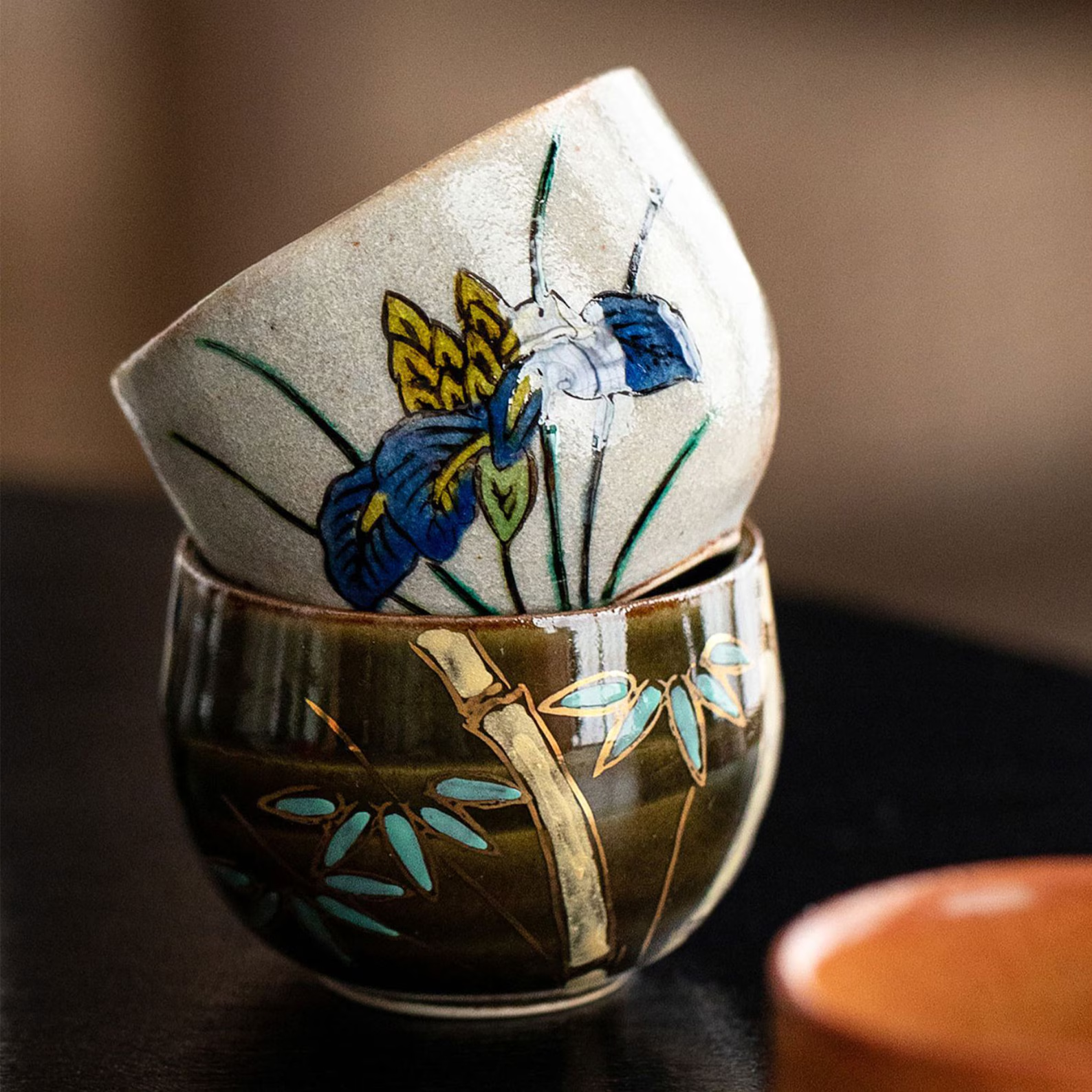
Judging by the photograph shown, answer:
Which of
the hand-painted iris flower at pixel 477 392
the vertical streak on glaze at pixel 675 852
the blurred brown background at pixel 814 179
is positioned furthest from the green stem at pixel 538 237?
the blurred brown background at pixel 814 179

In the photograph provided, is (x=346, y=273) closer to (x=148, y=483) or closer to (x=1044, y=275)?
(x=1044, y=275)

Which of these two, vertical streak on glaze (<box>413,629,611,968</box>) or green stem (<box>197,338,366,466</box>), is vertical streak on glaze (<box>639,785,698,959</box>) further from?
green stem (<box>197,338,366,466</box>)

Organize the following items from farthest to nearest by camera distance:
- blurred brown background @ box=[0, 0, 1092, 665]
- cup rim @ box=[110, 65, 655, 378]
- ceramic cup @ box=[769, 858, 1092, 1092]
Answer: blurred brown background @ box=[0, 0, 1092, 665] < cup rim @ box=[110, 65, 655, 378] < ceramic cup @ box=[769, 858, 1092, 1092]

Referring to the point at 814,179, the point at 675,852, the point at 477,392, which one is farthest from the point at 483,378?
the point at 814,179

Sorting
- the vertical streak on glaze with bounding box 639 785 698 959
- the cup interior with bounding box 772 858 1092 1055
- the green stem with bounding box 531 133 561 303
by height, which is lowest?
the vertical streak on glaze with bounding box 639 785 698 959

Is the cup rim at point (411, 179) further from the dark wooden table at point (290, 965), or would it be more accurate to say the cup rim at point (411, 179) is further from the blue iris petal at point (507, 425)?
the dark wooden table at point (290, 965)

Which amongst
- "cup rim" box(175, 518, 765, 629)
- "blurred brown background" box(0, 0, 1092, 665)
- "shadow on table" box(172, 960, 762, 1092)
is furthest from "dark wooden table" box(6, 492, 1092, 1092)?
"blurred brown background" box(0, 0, 1092, 665)
